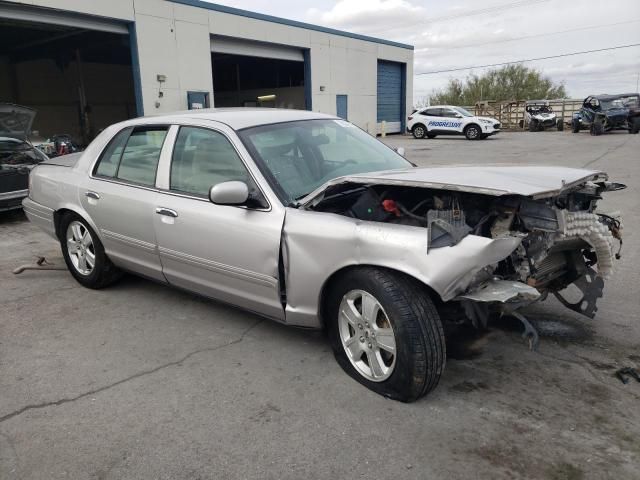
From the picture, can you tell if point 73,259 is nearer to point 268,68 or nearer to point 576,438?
point 576,438

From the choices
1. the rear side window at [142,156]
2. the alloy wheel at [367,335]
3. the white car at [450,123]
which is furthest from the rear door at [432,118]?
the alloy wheel at [367,335]

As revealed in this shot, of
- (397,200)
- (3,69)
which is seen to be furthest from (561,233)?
(3,69)

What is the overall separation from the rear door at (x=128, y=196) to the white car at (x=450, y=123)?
22.4 metres

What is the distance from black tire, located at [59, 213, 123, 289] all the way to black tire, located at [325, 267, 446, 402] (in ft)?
9.00

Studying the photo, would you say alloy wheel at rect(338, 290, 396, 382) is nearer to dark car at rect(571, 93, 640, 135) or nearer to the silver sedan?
the silver sedan

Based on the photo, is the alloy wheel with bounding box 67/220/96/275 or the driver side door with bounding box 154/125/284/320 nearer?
the driver side door with bounding box 154/125/284/320

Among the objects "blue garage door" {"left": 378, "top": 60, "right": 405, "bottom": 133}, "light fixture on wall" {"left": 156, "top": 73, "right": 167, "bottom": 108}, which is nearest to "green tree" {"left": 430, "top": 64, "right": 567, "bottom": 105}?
"blue garage door" {"left": 378, "top": 60, "right": 405, "bottom": 133}

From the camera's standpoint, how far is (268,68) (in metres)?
30.9

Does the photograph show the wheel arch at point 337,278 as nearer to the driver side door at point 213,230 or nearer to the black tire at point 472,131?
the driver side door at point 213,230

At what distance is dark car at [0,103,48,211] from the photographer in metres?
8.16

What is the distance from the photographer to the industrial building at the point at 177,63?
15.7m

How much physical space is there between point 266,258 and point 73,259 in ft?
8.69

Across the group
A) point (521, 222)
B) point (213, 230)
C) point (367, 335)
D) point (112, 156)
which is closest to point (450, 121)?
point (112, 156)

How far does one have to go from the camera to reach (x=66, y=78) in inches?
1112
